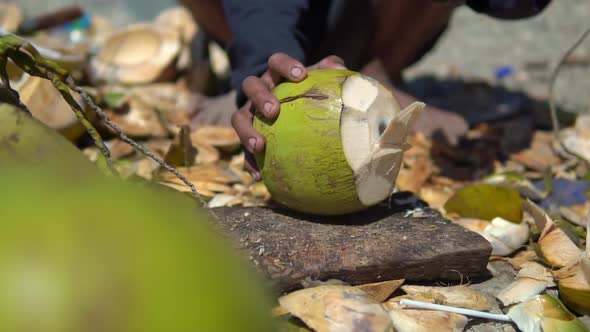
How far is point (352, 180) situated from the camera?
1.22 meters

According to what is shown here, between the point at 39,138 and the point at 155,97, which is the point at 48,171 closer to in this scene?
the point at 39,138

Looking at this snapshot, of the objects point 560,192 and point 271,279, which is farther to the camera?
point 560,192

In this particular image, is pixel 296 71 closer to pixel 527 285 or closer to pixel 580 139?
pixel 527 285

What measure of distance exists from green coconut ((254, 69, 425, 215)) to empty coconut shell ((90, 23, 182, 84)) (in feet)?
5.61

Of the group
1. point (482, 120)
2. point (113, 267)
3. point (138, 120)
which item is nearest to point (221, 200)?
point (138, 120)

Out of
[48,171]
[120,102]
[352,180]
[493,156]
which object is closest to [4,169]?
[48,171]

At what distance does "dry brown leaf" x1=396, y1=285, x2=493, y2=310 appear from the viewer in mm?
1137

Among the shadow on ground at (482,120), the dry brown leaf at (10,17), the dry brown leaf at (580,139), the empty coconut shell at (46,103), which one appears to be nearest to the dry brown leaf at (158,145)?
the empty coconut shell at (46,103)

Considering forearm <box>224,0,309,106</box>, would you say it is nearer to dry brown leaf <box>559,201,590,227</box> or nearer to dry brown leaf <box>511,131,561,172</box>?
dry brown leaf <box>559,201,590,227</box>

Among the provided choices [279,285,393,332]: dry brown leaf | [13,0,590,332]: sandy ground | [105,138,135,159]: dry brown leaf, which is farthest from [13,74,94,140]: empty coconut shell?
[13,0,590,332]: sandy ground

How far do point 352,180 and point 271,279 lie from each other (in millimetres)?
277

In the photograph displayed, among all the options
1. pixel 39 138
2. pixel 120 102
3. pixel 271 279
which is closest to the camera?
pixel 39 138

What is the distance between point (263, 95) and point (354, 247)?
38 cm

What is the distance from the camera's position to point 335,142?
121 centimetres
